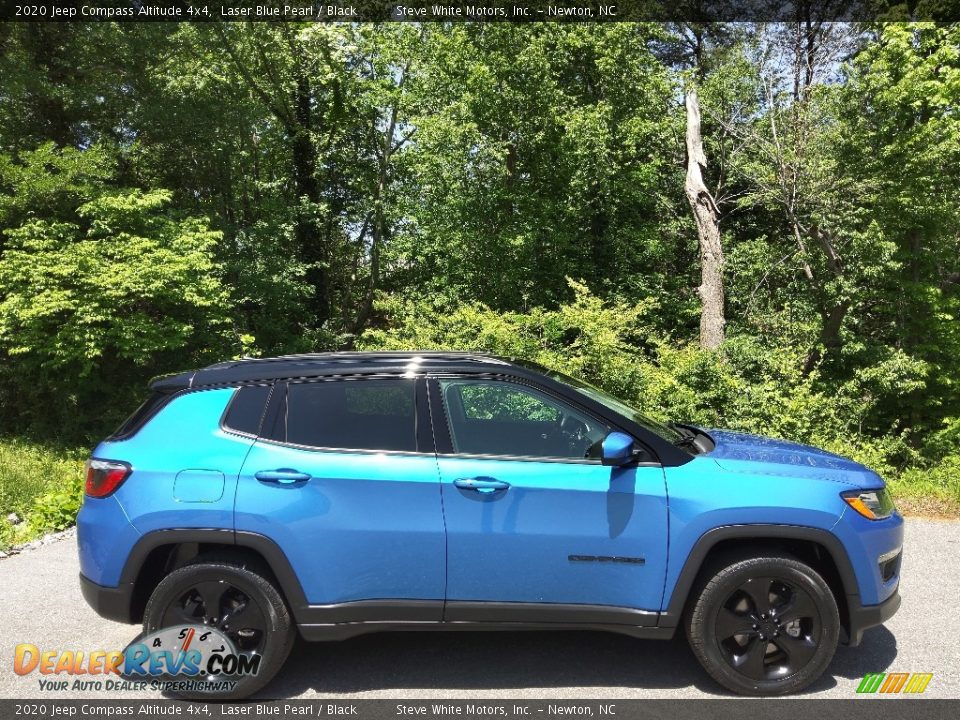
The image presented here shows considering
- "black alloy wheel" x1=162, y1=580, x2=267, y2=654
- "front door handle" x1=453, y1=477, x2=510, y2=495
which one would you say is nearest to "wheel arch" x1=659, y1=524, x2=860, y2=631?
"front door handle" x1=453, y1=477, x2=510, y2=495

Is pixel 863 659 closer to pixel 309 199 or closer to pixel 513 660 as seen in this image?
pixel 513 660

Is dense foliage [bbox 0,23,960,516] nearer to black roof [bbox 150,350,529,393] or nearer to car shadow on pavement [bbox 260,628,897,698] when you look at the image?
car shadow on pavement [bbox 260,628,897,698]

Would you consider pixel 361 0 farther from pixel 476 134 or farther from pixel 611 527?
pixel 611 527

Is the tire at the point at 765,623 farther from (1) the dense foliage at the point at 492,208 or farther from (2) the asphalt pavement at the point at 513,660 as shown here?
(1) the dense foliage at the point at 492,208

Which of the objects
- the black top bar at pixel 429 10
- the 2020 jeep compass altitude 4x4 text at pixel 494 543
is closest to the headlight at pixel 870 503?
the 2020 jeep compass altitude 4x4 text at pixel 494 543

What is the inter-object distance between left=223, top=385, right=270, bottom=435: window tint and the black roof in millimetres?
67

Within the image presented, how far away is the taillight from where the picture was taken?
357 cm

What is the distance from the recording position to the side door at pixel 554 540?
11.2 feet

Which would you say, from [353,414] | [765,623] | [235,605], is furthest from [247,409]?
[765,623]

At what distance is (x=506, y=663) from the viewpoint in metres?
3.82

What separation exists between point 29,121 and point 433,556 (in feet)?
55.9

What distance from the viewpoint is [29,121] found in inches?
622

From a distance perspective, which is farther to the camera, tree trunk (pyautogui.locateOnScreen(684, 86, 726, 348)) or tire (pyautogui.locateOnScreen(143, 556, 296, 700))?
tree trunk (pyautogui.locateOnScreen(684, 86, 726, 348))

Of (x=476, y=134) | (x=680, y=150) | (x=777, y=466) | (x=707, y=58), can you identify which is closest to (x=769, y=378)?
(x=777, y=466)
